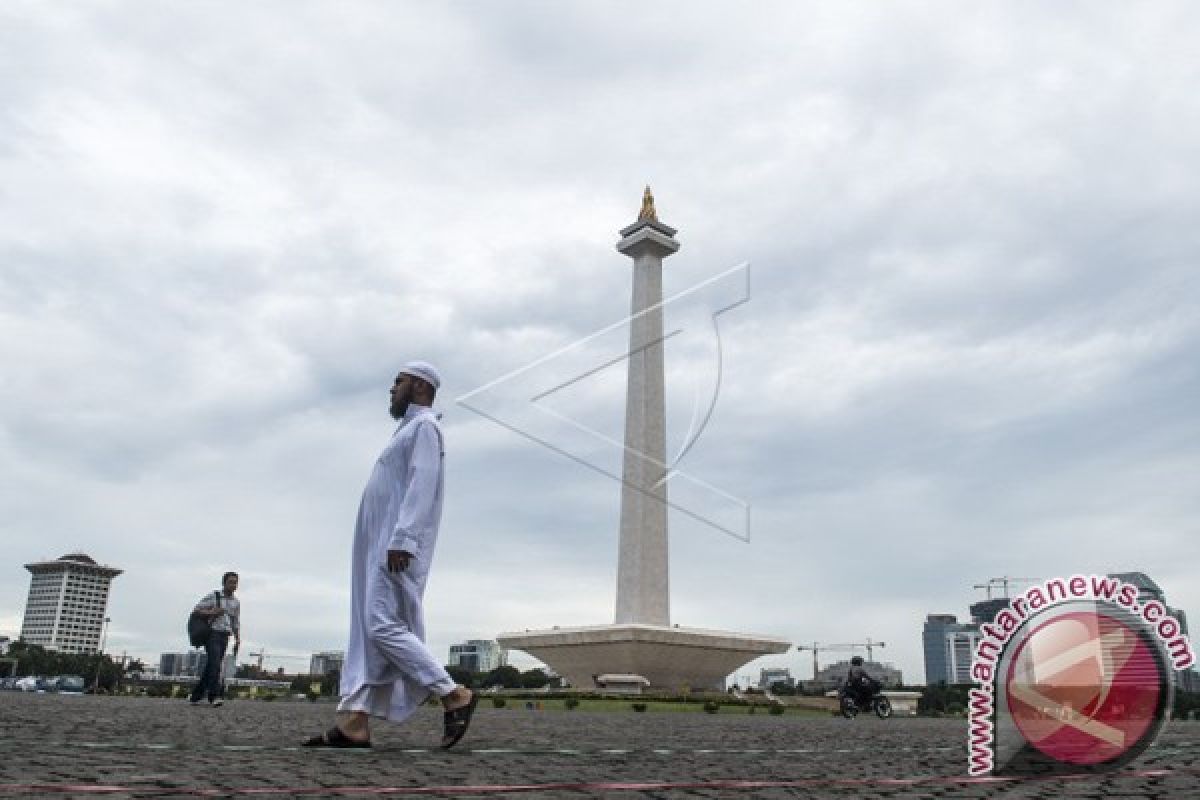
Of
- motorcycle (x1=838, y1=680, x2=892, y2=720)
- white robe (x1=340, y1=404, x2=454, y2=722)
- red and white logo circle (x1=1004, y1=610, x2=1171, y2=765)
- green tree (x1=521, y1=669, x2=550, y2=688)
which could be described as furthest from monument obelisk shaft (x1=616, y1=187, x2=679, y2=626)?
red and white logo circle (x1=1004, y1=610, x2=1171, y2=765)

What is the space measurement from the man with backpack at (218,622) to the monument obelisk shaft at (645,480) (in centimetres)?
2724

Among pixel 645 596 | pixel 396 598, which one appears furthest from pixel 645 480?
pixel 396 598

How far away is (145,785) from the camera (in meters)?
3.87

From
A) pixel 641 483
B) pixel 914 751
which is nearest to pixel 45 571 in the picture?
pixel 641 483

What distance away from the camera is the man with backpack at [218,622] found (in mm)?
13617

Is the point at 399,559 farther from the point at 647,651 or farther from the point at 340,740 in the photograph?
the point at 647,651

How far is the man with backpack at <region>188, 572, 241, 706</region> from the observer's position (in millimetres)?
13617

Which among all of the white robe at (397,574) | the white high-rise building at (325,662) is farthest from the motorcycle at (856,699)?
the white high-rise building at (325,662)

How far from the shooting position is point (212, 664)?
13977 millimetres

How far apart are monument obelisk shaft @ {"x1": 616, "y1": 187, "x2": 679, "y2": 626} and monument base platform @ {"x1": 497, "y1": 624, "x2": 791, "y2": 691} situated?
56.7 inches

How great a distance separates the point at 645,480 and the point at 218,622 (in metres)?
29.3

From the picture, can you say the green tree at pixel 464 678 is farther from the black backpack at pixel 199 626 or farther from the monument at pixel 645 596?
the black backpack at pixel 199 626

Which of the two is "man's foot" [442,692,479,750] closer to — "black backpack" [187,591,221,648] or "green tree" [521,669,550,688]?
"black backpack" [187,591,221,648]

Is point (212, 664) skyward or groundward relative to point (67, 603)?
groundward
